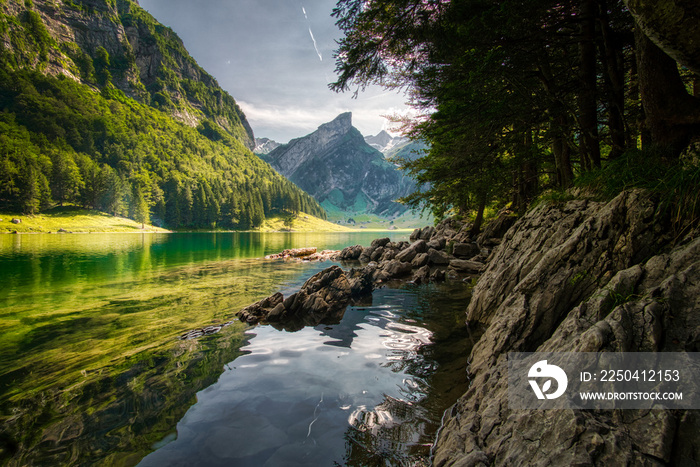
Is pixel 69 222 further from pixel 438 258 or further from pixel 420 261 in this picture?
pixel 438 258

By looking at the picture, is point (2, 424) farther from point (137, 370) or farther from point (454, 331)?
point (454, 331)

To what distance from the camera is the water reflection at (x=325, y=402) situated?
14.1 feet

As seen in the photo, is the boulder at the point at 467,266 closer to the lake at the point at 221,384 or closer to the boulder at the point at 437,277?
the boulder at the point at 437,277

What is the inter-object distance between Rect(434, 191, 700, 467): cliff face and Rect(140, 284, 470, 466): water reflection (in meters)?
0.86

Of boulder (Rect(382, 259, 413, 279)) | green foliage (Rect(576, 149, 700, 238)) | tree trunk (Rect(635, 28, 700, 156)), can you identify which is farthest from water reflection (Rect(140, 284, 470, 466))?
boulder (Rect(382, 259, 413, 279))

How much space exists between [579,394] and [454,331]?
245 inches

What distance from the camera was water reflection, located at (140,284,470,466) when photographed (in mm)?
4285

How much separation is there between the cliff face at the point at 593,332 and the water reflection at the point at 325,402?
864 millimetres

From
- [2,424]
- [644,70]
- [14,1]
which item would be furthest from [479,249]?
[14,1]

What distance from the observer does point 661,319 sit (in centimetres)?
304

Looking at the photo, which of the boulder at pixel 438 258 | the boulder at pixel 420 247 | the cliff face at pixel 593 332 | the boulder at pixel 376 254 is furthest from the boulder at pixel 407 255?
the cliff face at pixel 593 332

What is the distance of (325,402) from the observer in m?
5.55

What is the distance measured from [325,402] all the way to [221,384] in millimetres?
2519

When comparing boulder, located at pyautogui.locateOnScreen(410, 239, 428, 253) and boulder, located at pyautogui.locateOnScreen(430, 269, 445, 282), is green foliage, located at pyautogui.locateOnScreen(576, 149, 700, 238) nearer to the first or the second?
boulder, located at pyautogui.locateOnScreen(430, 269, 445, 282)
